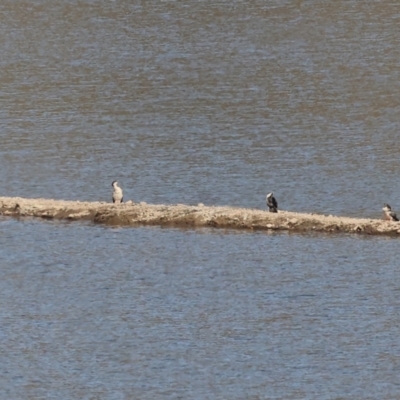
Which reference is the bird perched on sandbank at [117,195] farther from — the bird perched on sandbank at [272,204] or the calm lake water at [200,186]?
the bird perched on sandbank at [272,204]

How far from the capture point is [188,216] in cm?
4028

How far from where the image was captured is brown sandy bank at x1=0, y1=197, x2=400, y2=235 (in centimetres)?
3903

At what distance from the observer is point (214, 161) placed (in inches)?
1991

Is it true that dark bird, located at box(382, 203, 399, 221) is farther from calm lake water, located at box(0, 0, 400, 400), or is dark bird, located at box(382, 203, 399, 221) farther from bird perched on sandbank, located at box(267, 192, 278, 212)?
bird perched on sandbank, located at box(267, 192, 278, 212)

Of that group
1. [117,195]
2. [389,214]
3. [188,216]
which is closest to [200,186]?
[117,195]

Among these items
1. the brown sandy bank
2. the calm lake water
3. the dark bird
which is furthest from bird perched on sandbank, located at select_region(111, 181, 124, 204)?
the dark bird

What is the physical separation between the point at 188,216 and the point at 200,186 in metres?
6.36

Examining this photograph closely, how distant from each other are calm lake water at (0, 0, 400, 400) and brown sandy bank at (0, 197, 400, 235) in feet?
1.37

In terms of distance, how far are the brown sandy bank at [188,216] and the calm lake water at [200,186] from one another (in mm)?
418

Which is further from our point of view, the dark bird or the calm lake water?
the dark bird

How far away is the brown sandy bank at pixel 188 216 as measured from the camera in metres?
39.0

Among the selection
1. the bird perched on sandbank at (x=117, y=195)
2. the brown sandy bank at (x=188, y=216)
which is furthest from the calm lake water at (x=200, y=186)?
the bird perched on sandbank at (x=117, y=195)

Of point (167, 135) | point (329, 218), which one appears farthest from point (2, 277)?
point (167, 135)

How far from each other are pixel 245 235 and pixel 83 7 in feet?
126
